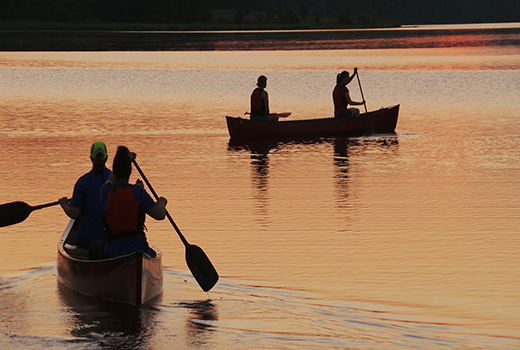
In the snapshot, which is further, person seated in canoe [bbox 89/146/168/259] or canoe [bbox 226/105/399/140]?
canoe [bbox 226/105/399/140]

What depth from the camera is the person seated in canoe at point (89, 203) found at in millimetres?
9625

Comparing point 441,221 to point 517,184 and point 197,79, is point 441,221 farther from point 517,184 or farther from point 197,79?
point 197,79

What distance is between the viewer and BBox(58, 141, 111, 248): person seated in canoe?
962 centimetres

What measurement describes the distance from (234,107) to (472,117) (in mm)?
7679

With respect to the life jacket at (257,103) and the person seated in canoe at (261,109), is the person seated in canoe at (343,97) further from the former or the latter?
the life jacket at (257,103)

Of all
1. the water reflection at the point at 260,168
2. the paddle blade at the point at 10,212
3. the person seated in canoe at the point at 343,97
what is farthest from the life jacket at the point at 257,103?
the paddle blade at the point at 10,212

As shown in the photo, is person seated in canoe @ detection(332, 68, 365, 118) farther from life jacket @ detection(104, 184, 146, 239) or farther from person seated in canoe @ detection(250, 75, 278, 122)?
life jacket @ detection(104, 184, 146, 239)

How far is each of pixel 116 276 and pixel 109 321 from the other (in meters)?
0.45

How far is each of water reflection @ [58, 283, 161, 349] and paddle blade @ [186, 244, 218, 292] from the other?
1.53 feet

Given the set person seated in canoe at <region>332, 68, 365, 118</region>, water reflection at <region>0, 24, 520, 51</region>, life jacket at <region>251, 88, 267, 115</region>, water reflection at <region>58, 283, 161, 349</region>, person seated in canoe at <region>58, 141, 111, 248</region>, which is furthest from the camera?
water reflection at <region>0, 24, 520, 51</region>

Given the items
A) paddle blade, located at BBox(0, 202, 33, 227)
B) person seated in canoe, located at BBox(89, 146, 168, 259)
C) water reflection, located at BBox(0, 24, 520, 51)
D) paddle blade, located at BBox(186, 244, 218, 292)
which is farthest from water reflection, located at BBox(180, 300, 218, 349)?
water reflection, located at BBox(0, 24, 520, 51)

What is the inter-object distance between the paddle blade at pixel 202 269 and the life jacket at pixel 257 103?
1212 cm

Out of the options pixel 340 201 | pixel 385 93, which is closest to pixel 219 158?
pixel 340 201

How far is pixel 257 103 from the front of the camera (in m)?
22.3
